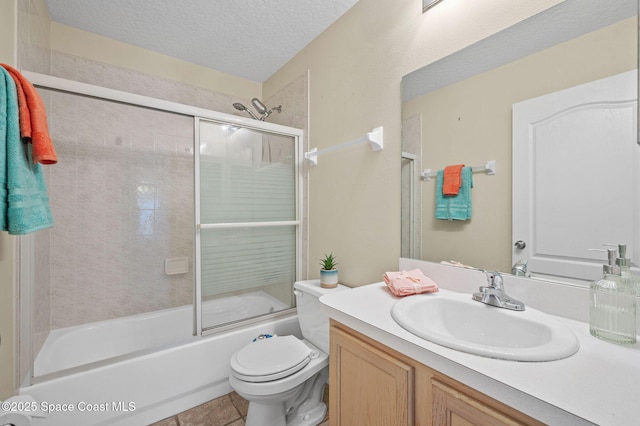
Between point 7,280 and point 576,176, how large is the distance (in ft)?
7.16

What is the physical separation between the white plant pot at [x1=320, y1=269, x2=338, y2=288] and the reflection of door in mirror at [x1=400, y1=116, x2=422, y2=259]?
44 cm

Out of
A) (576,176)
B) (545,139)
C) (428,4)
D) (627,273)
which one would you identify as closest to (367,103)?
(428,4)

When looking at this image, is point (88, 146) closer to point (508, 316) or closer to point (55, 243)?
point (55, 243)

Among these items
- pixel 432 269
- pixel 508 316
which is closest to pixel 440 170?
pixel 432 269

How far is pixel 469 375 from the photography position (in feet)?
1.86

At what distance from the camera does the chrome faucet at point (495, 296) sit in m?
0.87

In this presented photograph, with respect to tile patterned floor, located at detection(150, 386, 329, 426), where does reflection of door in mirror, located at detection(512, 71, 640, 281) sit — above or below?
above

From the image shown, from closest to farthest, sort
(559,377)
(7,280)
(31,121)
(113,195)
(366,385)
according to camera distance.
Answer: (559,377) < (366,385) < (31,121) < (7,280) < (113,195)

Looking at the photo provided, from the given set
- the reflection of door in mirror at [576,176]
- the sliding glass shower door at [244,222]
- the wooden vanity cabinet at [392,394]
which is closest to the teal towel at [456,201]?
the reflection of door in mirror at [576,176]

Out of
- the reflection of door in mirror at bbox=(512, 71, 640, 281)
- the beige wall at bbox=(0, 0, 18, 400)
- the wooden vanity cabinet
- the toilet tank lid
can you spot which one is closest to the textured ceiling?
the beige wall at bbox=(0, 0, 18, 400)

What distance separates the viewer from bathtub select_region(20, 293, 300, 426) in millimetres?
1261

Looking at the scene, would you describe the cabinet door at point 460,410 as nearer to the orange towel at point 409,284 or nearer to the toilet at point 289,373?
the orange towel at point 409,284

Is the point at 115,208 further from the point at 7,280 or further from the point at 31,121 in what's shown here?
the point at 31,121

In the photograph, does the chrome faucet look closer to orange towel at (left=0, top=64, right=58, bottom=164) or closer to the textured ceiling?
orange towel at (left=0, top=64, right=58, bottom=164)
